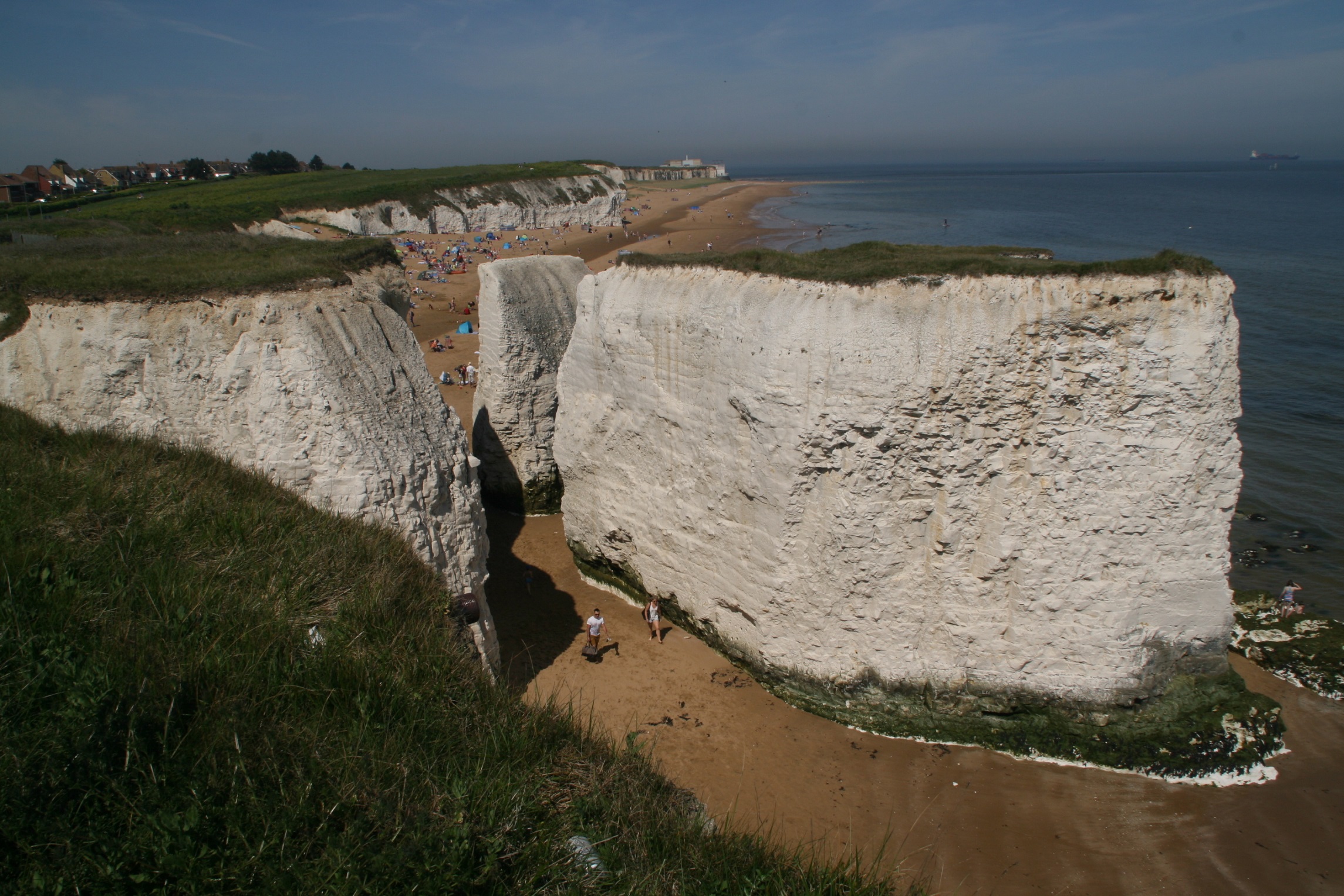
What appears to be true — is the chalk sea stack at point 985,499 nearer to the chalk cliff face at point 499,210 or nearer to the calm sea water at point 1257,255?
the calm sea water at point 1257,255

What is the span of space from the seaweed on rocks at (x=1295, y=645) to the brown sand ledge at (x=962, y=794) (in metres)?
0.35

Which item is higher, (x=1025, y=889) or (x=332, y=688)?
(x=332, y=688)

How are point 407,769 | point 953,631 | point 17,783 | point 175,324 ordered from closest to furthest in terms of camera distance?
point 17,783 < point 407,769 < point 175,324 < point 953,631

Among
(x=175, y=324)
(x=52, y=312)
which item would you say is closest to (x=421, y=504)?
(x=175, y=324)

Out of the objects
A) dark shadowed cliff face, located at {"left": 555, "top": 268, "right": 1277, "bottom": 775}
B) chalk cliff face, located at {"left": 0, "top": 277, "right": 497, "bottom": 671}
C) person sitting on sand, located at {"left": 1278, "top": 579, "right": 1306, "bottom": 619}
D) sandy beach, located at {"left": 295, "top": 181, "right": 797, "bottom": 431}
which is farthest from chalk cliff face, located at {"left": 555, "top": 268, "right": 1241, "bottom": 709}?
person sitting on sand, located at {"left": 1278, "top": 579, "right": 1306, "bottom": 619}

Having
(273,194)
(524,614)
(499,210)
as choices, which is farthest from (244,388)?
(499,210)

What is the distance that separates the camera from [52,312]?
28.6ft

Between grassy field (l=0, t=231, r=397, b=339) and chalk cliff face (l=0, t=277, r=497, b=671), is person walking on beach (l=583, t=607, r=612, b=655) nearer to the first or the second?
chalk cliff face (l=0, t=277, r=497, b=671)

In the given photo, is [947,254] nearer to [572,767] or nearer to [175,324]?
[572,767]

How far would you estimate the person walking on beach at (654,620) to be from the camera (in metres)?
11.6

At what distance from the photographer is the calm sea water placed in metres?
16.3

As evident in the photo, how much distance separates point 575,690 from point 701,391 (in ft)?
16.4

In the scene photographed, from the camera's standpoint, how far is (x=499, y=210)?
6112 centimetres

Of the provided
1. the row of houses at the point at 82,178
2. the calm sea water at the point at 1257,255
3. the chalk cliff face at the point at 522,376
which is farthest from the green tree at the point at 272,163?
the chalk cliff face at the point at 522,376
